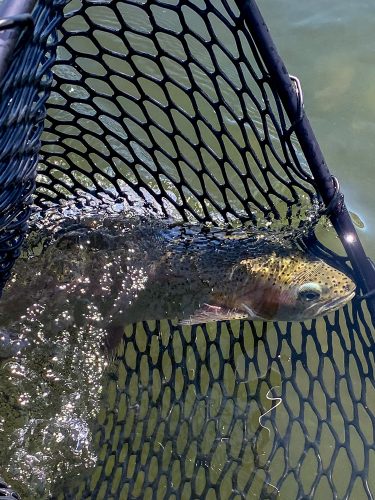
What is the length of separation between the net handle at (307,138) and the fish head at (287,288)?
0.81 ft

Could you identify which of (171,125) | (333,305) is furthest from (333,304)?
(171,125)

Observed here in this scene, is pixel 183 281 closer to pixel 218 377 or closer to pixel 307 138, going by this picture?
pixel 218 377

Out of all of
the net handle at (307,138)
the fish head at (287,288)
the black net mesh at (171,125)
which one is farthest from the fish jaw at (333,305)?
the black net mesh at (171,125)

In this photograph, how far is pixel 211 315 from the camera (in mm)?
3309

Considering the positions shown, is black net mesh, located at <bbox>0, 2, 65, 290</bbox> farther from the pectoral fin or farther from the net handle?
the pectoral fin

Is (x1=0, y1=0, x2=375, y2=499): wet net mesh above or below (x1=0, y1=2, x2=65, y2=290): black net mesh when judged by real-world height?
below

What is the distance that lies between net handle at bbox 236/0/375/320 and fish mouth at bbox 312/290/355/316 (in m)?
0.13

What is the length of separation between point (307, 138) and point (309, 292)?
839 millimetres

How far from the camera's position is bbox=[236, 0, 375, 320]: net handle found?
2674 millimetres

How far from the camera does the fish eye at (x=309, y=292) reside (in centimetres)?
333

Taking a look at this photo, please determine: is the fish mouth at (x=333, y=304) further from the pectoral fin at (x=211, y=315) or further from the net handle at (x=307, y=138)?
the pectoral fin at (x=211, y=315)

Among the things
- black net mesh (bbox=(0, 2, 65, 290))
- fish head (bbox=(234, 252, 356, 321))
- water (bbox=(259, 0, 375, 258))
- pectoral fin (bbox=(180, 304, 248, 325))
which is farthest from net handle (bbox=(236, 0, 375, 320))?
water (bbox=(259, 0, 375, 258))

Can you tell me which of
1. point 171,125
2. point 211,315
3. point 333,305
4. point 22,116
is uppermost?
point 22,116

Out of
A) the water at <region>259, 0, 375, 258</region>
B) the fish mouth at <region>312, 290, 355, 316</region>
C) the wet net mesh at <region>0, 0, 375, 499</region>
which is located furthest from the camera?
the water at <region>259, 0, 375, 258</region>
